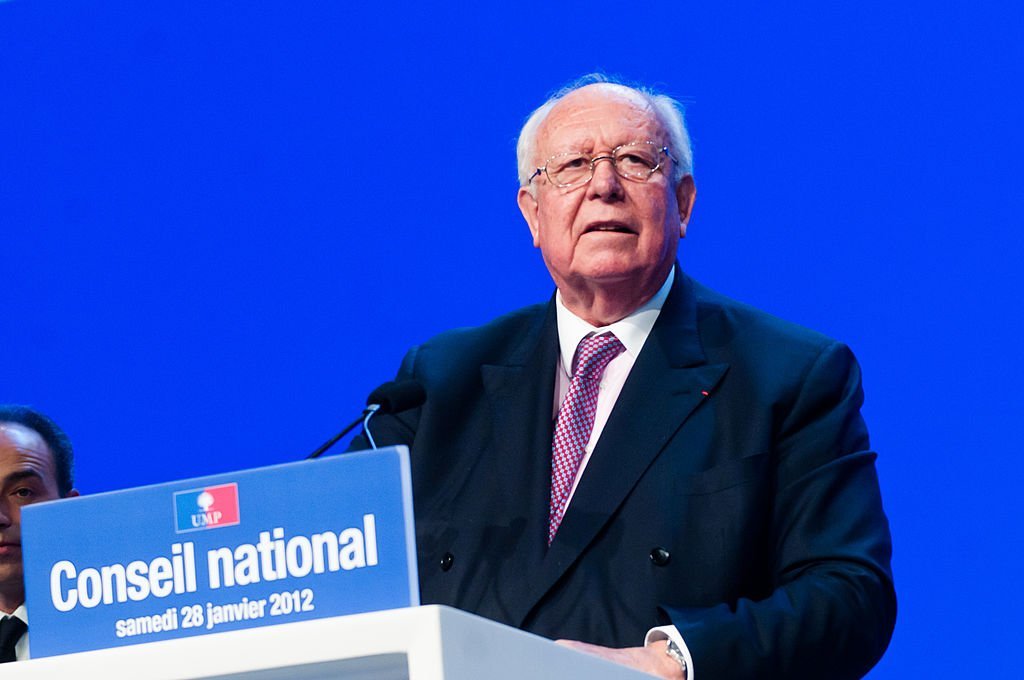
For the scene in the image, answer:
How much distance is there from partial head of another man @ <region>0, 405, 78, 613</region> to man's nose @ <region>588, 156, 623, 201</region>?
1209mm

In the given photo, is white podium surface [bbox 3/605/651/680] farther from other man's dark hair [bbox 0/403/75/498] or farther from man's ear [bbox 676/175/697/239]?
other man's dark hair [bbox 0/403/75/498]

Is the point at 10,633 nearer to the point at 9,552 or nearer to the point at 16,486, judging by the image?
the point at 9,552

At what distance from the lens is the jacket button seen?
217 centimetres

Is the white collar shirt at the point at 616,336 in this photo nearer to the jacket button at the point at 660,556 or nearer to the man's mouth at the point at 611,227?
the man's mouth at the point at 611,227

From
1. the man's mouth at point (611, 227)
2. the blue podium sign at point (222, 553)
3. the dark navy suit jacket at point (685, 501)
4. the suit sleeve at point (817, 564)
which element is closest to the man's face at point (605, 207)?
the man's mouth at point (611, 227)

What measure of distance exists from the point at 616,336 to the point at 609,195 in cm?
23

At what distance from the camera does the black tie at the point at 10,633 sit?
2.80m

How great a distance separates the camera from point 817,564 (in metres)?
2.09

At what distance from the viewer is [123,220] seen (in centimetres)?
364

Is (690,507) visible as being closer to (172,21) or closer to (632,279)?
(632,279)

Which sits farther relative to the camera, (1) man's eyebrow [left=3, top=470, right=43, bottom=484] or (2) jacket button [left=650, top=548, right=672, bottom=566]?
(1) man's eyebrow [left=3, top=470, right=43, bottom=484]

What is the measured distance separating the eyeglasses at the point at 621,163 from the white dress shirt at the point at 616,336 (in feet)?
0.58

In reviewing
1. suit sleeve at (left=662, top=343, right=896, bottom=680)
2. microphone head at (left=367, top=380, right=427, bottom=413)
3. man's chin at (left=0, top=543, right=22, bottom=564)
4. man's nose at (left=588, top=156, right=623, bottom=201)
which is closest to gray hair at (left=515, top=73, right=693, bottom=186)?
man's nose at (left=588, top=156, right=623, bottom=201)

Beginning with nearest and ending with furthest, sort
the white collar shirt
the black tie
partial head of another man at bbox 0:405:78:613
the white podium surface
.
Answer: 1. the white podium surface
2. the white collar shirt
3. the black tie
4. partial head of another man at bbox 0:405:78:613
